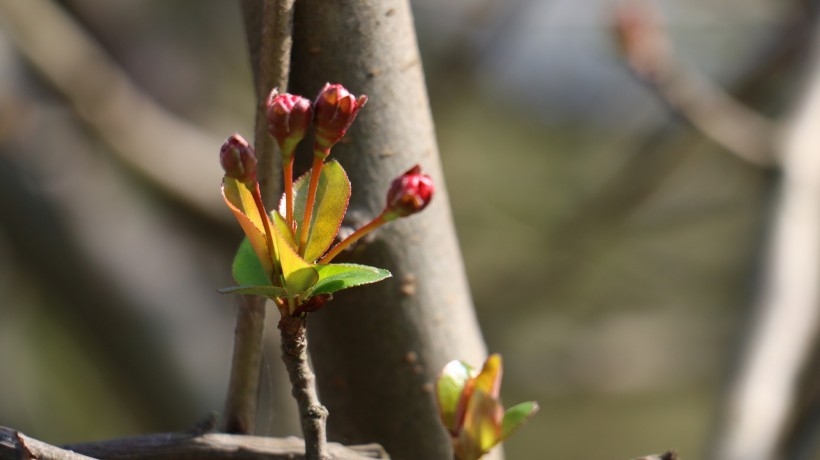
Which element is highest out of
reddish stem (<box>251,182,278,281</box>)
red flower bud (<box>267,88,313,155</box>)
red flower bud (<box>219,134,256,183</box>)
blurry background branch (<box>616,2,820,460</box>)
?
blurry background branch (<box>616,2,820,460</box>)

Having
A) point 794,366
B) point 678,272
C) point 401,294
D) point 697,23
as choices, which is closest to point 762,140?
point 794,366

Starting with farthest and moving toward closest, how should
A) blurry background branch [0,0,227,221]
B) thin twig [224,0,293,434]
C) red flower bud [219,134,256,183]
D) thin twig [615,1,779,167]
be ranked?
blurry background branch [0,0,227,221], thin twig [615,1,779,167], thin twig [224,0,293,434], red flower bud [219,134,256,183]

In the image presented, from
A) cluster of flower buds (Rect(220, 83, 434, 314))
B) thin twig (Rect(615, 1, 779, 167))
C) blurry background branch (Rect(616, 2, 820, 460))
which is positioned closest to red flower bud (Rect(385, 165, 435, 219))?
cluster of flower buds (Rect(220, 83, 434, 314))

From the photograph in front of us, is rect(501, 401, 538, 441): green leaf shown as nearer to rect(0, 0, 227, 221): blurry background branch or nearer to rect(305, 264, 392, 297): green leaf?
rect(305, 264, 392, 297): green leaf

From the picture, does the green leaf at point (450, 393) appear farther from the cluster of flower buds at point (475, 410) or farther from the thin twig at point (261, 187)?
the thin twig at point (261, 187)

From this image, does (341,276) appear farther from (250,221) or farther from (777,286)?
(777,286)

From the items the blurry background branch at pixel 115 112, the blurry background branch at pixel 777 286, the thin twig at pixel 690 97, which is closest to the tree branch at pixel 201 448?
the blurry background branch at pixel 777 286

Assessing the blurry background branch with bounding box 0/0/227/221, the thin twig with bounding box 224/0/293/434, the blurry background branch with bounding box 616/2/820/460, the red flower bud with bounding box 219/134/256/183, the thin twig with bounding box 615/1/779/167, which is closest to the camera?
the red flower bud with bounding box 219/134/256/183
